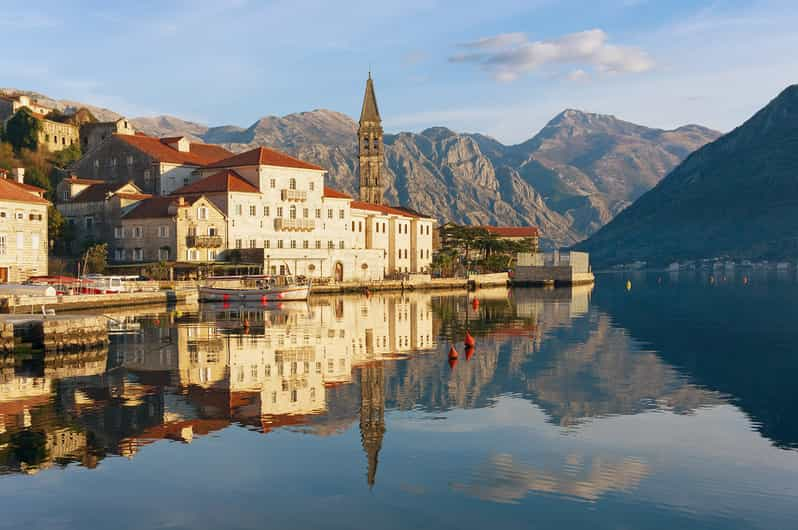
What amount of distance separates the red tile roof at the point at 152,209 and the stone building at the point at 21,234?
44.0ft

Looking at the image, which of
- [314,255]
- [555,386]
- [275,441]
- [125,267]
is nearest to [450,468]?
[275,441]

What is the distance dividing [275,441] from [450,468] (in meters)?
5.58

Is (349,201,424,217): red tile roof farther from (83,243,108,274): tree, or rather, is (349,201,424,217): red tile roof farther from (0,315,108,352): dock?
(0,315,108,352): dock

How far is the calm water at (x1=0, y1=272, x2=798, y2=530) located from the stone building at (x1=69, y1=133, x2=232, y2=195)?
6434cm

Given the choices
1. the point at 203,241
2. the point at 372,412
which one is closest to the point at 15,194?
the point at 203,241

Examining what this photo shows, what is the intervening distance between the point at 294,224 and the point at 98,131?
124ft

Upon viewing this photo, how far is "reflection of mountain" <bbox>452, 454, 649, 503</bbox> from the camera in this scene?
20172mm

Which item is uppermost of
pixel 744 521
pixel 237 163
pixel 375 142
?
pixel 375 142

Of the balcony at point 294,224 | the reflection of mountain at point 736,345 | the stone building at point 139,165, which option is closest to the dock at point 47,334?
the reflection of mountain at point 736,345

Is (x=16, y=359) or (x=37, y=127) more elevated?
(x=37, y=127)

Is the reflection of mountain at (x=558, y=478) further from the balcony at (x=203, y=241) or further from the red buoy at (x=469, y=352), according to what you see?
the balcony at (x=203, y=241)

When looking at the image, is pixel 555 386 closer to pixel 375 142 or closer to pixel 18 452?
pixel 18 452

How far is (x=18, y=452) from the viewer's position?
75.2 feet

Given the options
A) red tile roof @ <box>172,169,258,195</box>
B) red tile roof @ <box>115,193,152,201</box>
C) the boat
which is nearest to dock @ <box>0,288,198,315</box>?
the boat
